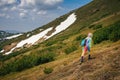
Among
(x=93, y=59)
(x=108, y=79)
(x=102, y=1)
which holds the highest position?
(x=102, y=1)

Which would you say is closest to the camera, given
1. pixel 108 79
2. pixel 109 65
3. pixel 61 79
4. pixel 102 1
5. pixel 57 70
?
pixel 108 79

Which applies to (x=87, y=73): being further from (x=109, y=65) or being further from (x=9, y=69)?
(x=9, y=69)

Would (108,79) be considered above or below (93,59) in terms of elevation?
below

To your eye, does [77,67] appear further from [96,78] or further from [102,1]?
[102,1]

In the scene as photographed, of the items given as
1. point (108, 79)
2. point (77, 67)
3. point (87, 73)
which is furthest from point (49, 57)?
point (108, 79)

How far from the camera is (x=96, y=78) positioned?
52.2 feet

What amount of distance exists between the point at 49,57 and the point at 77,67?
12322 millimetres

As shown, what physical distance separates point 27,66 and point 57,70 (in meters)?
11.2

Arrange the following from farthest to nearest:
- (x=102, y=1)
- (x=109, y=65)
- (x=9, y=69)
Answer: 1. (x=102, y=1)
2. (x=9, y=69)
3. (x=109, y=65)

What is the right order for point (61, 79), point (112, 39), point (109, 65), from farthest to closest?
1. point (112, 39)
2. point (61, 79)
3. point (109, 65)

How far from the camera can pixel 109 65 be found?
670 inches

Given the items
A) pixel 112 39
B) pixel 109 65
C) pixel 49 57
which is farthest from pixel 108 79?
pixel 49 57

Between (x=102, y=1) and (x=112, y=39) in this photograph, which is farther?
(x=102, y=1)

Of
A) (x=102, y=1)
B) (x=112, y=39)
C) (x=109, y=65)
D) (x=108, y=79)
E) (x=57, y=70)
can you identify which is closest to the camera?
(x=108, y=79)
